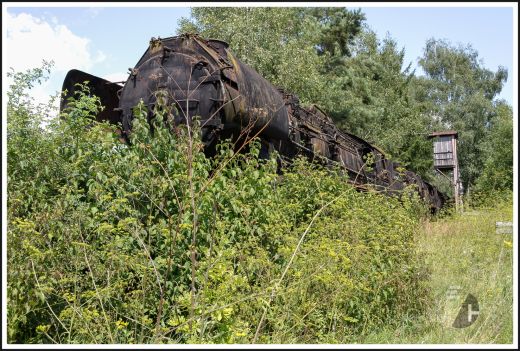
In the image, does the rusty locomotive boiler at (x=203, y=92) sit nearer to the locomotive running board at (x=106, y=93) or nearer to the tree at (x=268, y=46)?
the locomotive running board at (x=106, y=93)

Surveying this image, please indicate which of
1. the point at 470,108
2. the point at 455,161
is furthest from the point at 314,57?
the point at 470,108

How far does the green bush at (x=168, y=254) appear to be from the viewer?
161 inches

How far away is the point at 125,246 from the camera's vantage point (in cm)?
462

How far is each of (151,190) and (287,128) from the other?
3915 millimetres

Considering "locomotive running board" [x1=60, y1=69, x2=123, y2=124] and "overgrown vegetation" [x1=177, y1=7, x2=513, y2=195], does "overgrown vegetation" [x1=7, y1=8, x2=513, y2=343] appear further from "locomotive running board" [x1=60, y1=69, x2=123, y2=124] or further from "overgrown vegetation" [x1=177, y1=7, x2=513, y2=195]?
"overgrown vegetation" [x1=177, y1=7, x2=513, y2=195]

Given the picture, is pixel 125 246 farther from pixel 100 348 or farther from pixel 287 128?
pixel 287 128

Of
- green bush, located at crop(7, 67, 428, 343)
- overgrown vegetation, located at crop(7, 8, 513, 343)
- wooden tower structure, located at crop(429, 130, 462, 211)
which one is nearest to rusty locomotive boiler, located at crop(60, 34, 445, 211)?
overgrown vegetation, located at crop(7, 8, 513, 343)

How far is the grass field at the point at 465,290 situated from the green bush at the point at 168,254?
0.25 m

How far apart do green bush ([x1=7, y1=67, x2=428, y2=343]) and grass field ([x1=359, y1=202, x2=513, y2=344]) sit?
0.81 ft

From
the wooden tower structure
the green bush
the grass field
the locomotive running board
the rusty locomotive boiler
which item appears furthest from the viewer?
the wooden tower structure

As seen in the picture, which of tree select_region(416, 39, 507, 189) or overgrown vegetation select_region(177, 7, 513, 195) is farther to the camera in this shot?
tree select_region(416, 39, 507, 189)

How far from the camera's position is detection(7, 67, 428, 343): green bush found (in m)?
4.08

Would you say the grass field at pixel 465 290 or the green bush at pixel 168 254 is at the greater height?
the green bush at pixel 168 254

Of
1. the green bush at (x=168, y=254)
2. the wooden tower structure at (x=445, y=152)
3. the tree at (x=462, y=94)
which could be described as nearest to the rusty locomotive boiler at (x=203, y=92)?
the green bush at (x=168, y=254)
